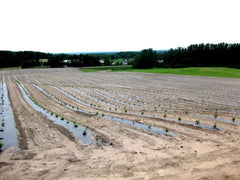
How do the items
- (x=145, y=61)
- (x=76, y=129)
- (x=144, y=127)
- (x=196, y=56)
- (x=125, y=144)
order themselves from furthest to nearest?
(x=196, y=56)
(x=145, y=61)
(x=144, y=127)
(x=76, y=129)
(x=125, y=144)

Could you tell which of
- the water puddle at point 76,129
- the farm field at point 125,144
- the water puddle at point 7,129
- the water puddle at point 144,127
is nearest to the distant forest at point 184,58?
the farm field at point 125,144

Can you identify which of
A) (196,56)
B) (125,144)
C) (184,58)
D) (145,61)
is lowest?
(125,144)

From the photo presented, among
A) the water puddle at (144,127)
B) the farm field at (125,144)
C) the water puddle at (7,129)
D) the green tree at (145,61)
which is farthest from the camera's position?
the green tree at (145,61)

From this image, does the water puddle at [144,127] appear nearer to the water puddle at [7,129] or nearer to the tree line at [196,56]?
the water puddle at [7,129]

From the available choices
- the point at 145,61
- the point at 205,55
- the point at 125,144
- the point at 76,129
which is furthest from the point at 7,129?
the point at 205,55

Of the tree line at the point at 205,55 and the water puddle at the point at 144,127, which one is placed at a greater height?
the tree line at the point at 205,55

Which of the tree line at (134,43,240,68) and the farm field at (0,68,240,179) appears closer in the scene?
the farm field at (0,68,240,179)

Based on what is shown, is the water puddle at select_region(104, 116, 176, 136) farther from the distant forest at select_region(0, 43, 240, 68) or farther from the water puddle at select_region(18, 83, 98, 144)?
the distant forest at select_region(0, 43, 240, 68)

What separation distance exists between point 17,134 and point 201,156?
919cm

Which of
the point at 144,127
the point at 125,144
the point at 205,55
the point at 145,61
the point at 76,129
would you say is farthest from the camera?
the point at 145,61

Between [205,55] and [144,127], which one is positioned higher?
[205,55]

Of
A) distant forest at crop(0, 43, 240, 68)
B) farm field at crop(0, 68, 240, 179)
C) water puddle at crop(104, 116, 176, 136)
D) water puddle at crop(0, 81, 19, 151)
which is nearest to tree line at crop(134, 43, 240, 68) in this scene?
distant forest at crop(0, 43, 240, 68)

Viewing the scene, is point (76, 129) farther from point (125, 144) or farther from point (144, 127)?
point (144, 127)

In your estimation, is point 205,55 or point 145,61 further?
point 145,61
